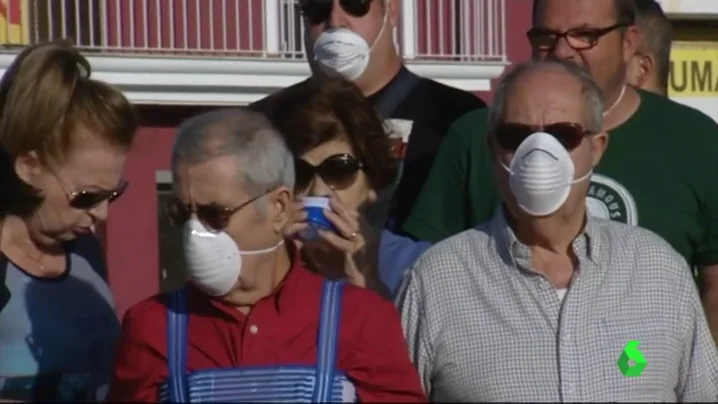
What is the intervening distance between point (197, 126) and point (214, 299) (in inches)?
15.5

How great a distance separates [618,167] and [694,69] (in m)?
11.4

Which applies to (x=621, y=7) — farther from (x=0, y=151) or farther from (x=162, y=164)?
(x=162, y=164)

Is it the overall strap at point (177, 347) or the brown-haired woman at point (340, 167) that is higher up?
the brown-haired woman at point (340, 167)

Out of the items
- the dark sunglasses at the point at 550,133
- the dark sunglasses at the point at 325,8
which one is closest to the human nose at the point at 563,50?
the dark sunglasses at the point at 325,8

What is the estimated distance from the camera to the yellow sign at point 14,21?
14383 millimetres

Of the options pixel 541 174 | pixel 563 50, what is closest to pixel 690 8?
pixel 563 50

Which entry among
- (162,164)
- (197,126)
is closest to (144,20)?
(162,164)

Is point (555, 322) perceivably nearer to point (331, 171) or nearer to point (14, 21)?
point (331, 171)

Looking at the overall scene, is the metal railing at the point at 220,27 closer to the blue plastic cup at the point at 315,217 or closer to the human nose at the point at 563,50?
the human nose at the point at 563,50

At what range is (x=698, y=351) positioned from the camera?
14.7ft

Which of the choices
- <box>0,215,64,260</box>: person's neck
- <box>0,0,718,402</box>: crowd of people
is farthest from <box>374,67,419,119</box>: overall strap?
<box>0,215,64,260</box>: person's neck

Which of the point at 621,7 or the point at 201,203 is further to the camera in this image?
the point at 621,7

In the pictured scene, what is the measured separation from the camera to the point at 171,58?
14617 millimetres

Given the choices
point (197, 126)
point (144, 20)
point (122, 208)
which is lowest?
point (122, 208)
